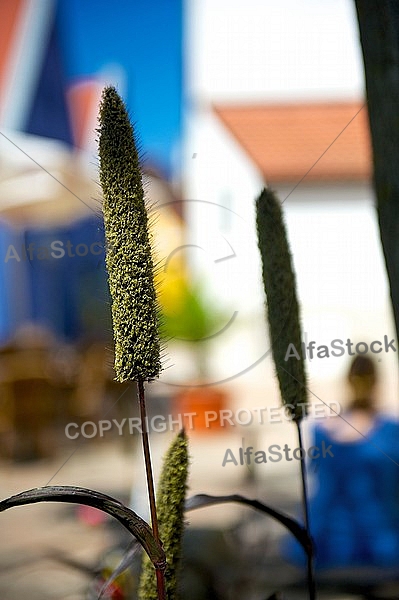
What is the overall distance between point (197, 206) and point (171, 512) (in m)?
1.03

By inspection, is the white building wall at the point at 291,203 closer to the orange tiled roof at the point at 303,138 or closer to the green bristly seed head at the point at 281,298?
the orange tiled roof at the point at 303,138

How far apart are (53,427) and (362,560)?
4.40 ft

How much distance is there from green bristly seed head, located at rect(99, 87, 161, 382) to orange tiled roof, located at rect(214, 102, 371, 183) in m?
0.73

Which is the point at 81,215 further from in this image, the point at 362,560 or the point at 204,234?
the point at 362,560

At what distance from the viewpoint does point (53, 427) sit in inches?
124

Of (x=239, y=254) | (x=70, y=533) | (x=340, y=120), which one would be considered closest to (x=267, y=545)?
(x=70, y=533)

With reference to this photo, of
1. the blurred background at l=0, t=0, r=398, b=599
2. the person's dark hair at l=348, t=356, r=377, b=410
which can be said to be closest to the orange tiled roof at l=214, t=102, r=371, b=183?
the blurred background at l=0, t=0, r=398, b=599

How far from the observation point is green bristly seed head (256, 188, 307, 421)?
48.5 inches

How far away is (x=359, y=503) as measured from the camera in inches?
91.7

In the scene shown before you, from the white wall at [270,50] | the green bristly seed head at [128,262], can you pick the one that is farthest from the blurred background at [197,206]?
the green bristly seed head at [128,262]

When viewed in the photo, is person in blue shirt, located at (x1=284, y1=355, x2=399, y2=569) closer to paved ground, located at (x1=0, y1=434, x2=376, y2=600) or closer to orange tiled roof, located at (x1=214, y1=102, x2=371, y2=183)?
paved ground, located at (x1=0, y1=434, x2=376, y2=600)

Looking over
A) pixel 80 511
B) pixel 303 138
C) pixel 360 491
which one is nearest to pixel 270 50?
pixel 303 138

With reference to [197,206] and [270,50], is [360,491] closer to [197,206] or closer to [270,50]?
[197,206]

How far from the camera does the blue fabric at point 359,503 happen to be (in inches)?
86.7
